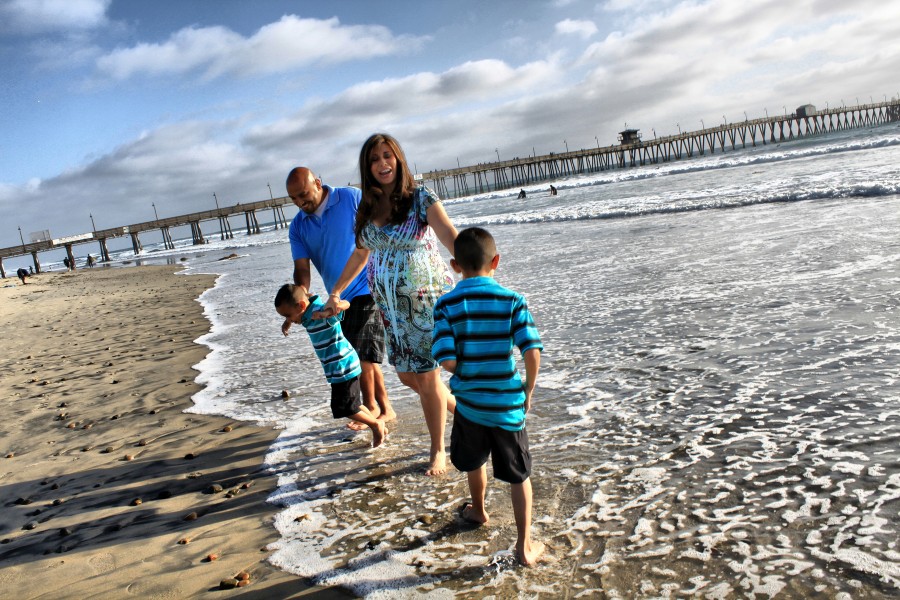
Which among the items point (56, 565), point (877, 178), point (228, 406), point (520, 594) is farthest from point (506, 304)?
point (877, 178)

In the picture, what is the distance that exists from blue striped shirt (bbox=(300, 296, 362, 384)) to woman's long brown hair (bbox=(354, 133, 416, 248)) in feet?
2.63

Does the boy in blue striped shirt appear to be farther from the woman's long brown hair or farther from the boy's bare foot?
the woman's long brown hair

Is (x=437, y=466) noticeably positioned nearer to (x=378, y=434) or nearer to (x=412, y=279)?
(x=378, y=434)

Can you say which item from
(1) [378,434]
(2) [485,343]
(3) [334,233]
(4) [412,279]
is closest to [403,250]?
(4) [412,279]

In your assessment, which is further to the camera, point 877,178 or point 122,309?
point 877,178

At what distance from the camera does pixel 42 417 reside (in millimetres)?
5340

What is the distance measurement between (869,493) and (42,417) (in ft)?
20.0

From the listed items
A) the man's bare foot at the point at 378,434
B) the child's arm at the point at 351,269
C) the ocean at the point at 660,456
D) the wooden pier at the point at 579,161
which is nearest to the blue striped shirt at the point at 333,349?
the child's arm at the point at 351,269

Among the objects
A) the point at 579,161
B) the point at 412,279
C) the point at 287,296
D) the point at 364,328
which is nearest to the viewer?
the point at 412,279

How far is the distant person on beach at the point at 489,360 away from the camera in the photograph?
7.11 ft

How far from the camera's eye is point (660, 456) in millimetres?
3006

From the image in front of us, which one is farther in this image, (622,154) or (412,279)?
(622,154)

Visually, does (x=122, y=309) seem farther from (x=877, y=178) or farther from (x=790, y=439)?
(x=877, y=178)

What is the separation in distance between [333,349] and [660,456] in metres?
1.92
